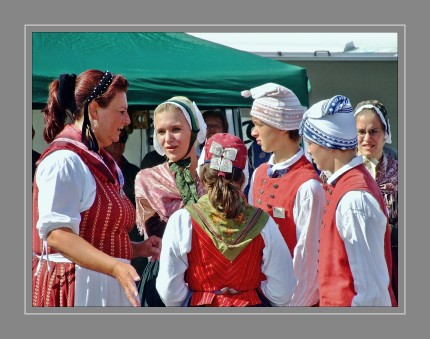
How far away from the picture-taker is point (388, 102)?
6.11m

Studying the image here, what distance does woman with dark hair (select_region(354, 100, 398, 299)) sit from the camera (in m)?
5.36

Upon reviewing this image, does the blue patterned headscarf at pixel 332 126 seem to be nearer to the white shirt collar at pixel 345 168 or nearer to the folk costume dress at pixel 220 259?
the white shirt collar at pixel 345 168

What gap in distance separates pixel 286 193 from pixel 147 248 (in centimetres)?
78

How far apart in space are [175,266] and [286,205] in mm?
883

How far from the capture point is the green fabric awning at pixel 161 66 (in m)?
5.84

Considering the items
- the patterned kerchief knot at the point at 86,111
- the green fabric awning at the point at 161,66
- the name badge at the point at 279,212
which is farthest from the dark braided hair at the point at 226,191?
the green fabric awning at the point at 161,66

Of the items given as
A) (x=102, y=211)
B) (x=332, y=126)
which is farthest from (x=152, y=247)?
(x=332, y=126)

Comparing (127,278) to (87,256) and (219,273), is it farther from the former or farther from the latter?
(219,273)

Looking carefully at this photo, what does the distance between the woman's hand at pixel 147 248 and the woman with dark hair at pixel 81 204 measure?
0.14 meters

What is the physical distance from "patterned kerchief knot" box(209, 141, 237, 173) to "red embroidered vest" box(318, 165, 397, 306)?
20.1 inches

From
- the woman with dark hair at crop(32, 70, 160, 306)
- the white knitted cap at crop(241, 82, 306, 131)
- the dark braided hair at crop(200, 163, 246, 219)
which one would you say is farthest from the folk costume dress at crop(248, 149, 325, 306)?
the woman with dark hair at crop(32, 70, 160, 306)

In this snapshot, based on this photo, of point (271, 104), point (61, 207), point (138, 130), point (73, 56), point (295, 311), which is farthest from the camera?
point (138, 130)

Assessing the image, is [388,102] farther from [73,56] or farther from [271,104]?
[73,56]
